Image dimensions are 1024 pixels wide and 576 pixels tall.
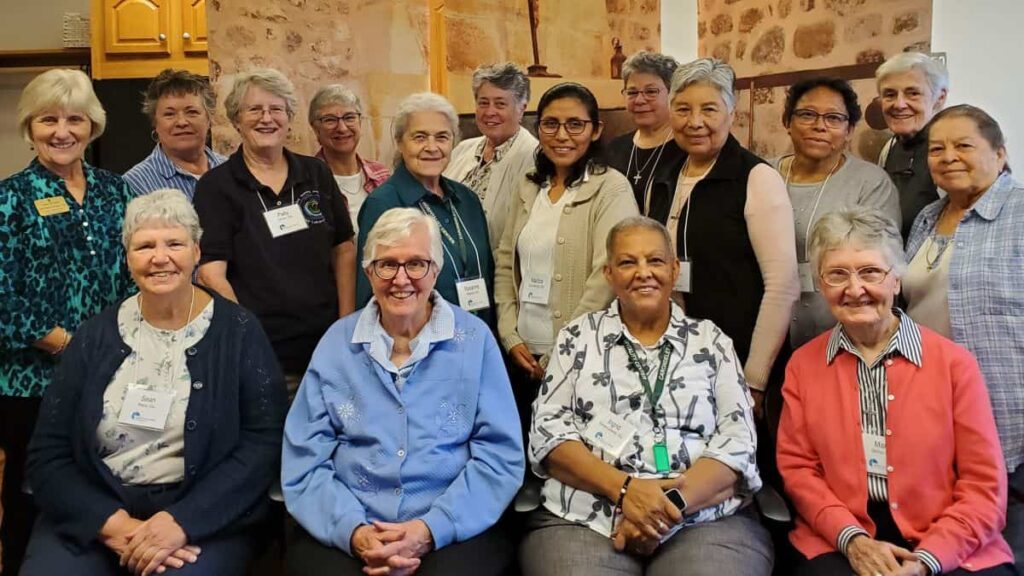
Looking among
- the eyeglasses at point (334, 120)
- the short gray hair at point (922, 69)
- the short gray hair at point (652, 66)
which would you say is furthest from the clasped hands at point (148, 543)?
the short gray hair at point (922, 69)

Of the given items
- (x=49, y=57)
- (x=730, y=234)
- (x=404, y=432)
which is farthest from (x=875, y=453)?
(x=49, y=57)

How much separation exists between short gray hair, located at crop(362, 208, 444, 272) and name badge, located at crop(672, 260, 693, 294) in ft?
2.56

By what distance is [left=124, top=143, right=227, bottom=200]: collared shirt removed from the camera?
10.2 ft

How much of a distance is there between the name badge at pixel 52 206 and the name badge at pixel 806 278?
7.53 ft

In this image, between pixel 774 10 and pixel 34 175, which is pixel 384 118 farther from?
pixel 774 10

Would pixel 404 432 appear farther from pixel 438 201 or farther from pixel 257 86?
pixel 257 86

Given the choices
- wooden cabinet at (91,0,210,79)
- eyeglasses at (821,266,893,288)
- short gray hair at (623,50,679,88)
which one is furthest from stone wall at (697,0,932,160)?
wooden cabinet at (91,0,210,79)

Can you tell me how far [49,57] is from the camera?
6.05m

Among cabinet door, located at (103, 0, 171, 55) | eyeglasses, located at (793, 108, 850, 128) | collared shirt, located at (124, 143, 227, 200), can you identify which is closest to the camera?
eyeglasses, located at (793, 108, 850, 128)

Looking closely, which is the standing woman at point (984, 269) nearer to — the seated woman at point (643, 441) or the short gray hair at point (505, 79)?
the seated woman at point (643, 441)

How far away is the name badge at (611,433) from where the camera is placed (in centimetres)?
222

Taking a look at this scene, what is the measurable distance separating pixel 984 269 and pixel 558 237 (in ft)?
4.01

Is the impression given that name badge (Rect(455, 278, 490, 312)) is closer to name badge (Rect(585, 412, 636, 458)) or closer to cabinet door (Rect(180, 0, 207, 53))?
name badge (Rect(585, 412, 636, 458))

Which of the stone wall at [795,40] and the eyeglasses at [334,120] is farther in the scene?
the stone wall at [795,40]
